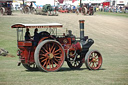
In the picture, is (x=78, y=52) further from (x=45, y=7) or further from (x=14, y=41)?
(x=45, y=7)

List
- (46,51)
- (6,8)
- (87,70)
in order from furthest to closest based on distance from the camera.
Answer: (6,8)
(87,70)
(46,51)

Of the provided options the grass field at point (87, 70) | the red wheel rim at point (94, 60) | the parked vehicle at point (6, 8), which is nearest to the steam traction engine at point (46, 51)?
the red wheel rim at point (94, 60)

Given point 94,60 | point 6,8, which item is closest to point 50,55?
point 94,60

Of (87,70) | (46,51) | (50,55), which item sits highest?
(46,51)

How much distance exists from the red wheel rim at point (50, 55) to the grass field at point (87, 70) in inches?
13.4

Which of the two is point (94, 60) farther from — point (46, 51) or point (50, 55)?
point (46, 51)

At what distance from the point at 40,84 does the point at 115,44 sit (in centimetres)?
1673

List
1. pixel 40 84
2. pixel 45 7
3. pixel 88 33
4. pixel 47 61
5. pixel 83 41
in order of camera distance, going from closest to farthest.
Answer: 1. pixel 40 84
2. pixel 47 61
3. pixel 83 41
4. pixel 88 33
5. pixel 45 7

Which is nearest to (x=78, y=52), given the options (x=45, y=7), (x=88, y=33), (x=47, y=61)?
(x=47, y=61)

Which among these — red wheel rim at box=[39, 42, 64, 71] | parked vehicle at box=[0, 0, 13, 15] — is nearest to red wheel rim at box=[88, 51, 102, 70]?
red wheel rim at box=[39, 42, 64, 71]

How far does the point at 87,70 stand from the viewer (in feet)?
37.0

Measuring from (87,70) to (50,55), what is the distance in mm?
1647

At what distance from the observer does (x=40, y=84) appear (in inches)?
322

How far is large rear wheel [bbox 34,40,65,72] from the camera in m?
10.1
